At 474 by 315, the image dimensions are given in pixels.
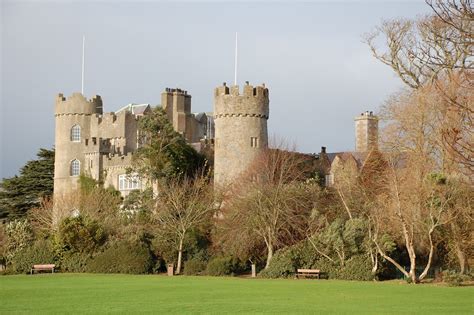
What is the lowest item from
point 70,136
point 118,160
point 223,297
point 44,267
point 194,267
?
point 223,297

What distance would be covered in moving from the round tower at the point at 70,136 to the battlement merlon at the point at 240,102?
13348 mm

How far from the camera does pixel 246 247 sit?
43.6 m

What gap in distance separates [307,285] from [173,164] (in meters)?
20.4

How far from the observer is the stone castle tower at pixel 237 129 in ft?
167

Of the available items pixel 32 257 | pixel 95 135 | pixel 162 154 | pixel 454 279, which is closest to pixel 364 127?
pixel 162 154

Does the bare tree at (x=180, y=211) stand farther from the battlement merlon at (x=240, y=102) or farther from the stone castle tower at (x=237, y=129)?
the battlement merlon at (x=240, y=102)

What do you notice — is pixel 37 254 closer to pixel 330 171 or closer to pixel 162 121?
pixel 162 121

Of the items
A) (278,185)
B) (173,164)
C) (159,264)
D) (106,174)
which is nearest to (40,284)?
(159,264)

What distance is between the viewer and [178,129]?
6288 centimetres

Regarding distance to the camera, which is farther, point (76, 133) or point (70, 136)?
point (76, 133)

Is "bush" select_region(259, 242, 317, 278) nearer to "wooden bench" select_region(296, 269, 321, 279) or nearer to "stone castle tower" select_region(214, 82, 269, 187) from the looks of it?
"wooden bench" select_region(296, 269, 321, 279)

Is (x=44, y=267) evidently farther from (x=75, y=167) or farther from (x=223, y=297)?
(x=223, y=297)

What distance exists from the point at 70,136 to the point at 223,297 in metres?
36.5

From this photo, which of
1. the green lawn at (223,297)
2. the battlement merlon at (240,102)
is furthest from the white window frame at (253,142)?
the green lawn at (223,297)
